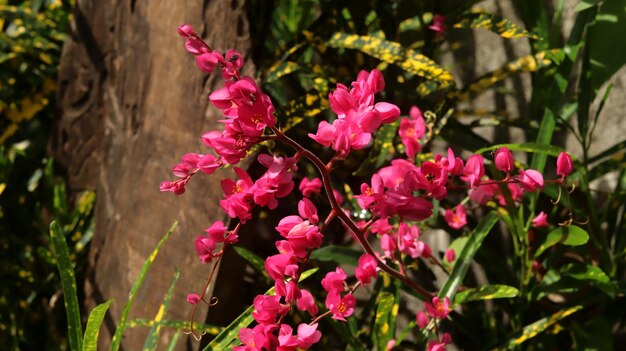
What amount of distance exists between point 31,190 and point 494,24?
1.11 metres

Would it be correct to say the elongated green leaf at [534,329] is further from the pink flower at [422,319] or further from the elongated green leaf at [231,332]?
the elongated green leaf at [231,332]

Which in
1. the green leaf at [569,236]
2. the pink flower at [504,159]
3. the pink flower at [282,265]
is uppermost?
the pink flower at [504,159]

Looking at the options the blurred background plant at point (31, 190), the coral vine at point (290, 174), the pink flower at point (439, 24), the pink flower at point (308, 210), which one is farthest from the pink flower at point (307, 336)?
the blurred background plant at point (31, 190)

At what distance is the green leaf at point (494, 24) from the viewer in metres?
1.09

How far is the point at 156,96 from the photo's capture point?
4.14ft

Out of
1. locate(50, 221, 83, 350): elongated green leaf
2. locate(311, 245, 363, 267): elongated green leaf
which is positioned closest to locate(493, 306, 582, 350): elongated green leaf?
locate(311, 245, 363, 267): elongated green leaf

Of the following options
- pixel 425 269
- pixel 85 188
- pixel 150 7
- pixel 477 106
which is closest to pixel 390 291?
pixel 425 269

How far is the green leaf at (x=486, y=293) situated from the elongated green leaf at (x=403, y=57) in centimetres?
32

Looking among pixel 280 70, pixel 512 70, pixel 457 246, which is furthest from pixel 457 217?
pixel 280 70

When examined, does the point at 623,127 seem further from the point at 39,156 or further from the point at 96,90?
the point at 39,156

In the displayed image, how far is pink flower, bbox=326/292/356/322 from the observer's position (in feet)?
2.57

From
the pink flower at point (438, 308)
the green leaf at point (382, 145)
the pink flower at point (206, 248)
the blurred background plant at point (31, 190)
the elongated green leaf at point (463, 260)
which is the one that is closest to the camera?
the pink flower at point (206, 248)

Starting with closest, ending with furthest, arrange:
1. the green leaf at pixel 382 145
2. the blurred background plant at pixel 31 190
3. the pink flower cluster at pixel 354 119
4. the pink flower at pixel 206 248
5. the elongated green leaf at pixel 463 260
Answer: the pink flower cluster at pixel 354 119
the pink flower at pixel 206 248
the elongated green leaf at pixel 463 260
the green leaf at pixel 382 145
the blurred background plant at pixel 31 190

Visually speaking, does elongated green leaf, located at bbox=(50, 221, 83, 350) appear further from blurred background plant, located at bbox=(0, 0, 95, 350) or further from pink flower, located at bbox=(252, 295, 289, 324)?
blurred background plant, located at bbox=(0, 0, 95, 350)
